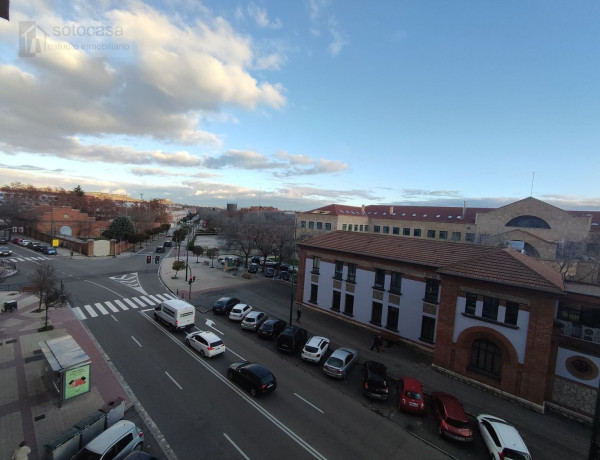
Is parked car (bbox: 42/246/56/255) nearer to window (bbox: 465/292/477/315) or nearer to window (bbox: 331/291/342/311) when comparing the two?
window (bbox: 331/291/342/311)

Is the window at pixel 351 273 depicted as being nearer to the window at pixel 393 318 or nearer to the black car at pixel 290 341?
the window at pixel 393 318

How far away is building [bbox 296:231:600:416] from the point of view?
1442cm

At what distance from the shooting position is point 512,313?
51.1 feet

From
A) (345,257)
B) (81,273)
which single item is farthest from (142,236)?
(345,257)

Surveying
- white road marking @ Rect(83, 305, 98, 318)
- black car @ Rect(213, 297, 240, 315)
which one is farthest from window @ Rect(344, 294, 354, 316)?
white road marking @ Rect(83, 305, 98, 318)

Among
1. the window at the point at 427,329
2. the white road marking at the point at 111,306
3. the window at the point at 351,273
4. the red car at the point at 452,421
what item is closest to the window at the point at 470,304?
the window at the point at 427,329

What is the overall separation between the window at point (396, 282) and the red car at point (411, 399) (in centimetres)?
861

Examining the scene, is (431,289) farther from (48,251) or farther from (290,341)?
(48,251)

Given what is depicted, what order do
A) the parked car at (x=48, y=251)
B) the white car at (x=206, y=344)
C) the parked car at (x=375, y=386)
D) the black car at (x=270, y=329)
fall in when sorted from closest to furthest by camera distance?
the parked car at (x=375, y=386) → the white car at (x=206, y=344) → the black car at (x=270, y=329) → the parked car at (x=48, y=251)

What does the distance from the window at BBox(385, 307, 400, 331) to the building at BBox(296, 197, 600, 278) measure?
15.0 metres

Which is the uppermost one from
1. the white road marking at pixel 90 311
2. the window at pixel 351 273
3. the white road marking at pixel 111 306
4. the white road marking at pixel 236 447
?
the window at pixel 351 273

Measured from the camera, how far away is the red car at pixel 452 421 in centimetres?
1182

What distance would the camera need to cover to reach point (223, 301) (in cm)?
2647

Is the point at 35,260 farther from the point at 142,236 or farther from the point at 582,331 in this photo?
the point at 582,331
